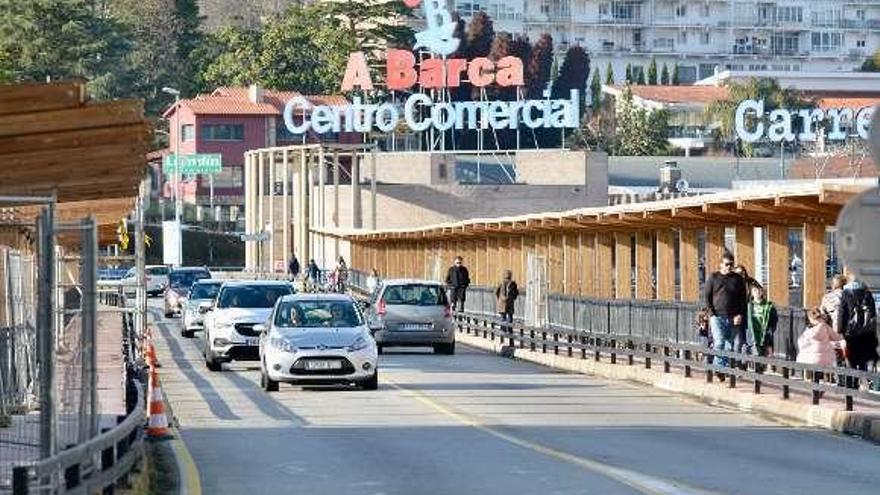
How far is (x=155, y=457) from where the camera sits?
23969 mm

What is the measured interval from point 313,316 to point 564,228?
14739 mm

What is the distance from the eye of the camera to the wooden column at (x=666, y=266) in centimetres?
4272

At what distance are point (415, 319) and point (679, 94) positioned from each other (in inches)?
4446

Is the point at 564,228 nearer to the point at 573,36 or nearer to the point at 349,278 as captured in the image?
the point at 349,278

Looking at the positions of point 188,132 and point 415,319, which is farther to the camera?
point 188,132

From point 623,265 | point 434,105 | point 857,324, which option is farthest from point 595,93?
point 857,324

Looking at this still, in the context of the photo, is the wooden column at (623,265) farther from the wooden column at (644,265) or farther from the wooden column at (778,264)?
the wooden column at (778,264)

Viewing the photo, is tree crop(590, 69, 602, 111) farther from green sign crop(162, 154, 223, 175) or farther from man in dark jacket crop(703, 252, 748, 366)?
man in dark jacket crop(703, 252, 748, 366)

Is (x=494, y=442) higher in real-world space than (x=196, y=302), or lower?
higher

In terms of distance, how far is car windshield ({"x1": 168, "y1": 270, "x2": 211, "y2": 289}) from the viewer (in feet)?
244

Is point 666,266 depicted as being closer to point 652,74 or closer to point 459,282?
point 459,282

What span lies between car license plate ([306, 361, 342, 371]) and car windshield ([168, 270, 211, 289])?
38499mm

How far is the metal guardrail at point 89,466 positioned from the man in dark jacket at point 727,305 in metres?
14.8

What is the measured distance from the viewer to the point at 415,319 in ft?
160
